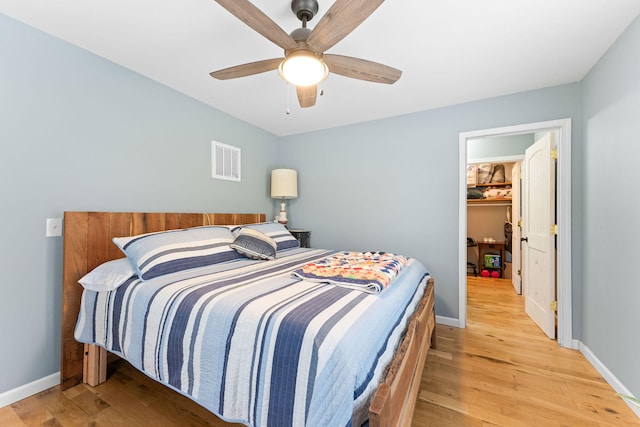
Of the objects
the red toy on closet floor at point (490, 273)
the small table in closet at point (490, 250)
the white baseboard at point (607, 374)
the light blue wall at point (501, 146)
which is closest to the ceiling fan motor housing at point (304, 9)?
the white baseboard at point (607, 374)

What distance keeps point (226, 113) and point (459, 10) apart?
2.47 meters

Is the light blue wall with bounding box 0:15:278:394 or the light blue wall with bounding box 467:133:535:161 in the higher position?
the light blue wall with bounding box 467:133:535:161

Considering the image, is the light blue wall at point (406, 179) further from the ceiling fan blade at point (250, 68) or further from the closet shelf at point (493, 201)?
the closet shelf at point (493, 201)

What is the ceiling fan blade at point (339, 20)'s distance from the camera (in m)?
1.17

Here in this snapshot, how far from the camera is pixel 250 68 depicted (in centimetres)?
171

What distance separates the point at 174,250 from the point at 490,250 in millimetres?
5329

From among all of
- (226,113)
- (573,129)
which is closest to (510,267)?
(573,129)

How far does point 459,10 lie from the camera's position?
1562 millimetres

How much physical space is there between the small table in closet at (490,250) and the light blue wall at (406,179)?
270 centimetres

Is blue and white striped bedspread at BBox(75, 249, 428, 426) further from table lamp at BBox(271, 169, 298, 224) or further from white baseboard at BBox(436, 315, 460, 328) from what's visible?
table lamp at BBox(271, 169, 298, 224)

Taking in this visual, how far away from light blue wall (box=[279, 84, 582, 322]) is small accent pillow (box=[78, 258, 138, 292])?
2.37 metres

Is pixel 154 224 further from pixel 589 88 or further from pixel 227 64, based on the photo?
pixel 589 88

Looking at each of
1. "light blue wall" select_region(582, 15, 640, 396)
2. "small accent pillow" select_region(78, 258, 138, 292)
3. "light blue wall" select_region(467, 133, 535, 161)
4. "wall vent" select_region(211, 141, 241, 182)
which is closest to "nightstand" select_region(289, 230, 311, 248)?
"wall vent" select_region(211, 141, 241, 182)

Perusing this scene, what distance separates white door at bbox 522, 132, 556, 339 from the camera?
2533mm
